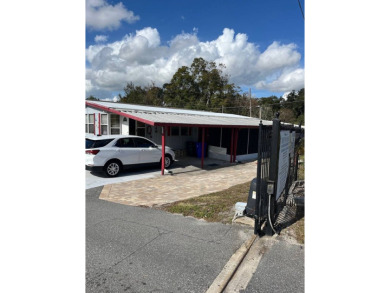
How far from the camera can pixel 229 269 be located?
3.06 m

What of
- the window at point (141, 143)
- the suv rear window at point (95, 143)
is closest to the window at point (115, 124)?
the window at point (141, 143)

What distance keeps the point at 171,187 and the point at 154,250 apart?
4166mm

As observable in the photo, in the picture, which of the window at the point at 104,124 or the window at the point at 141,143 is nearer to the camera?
the window at the point at 141,143

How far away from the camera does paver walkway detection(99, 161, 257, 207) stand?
639cm

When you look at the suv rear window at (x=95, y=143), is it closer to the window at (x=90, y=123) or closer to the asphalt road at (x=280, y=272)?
the window at (x=90, y=123)

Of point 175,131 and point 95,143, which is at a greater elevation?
point 175,131

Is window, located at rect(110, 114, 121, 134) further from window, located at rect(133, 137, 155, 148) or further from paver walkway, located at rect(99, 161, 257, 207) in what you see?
paver walkway, located at rect(99, 161, 257, 207)

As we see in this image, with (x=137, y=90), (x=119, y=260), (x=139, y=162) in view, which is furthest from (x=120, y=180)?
(x=137, y=90)

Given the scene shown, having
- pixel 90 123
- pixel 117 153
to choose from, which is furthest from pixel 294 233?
pixel 90 123

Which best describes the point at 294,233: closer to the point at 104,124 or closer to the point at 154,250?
the point at 154,250

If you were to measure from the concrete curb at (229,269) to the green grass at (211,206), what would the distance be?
112 cm

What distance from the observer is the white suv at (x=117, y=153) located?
8305 millimetres

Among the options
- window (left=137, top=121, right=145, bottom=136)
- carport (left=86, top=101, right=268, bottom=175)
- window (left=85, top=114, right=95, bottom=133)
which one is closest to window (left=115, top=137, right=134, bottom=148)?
carport (left=86, top=101, right=268, bottom=175)

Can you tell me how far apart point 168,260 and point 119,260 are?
64 centimetres
